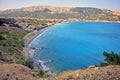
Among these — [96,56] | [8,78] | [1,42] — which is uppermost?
[8,78]

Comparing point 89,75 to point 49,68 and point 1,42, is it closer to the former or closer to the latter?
point 49,68

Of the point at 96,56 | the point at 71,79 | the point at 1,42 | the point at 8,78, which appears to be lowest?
the point at 96,56

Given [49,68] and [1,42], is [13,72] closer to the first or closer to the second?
[49,68]

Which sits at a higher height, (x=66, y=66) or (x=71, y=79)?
(x=71, y=79)

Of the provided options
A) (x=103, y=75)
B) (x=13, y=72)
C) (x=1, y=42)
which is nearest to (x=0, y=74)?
(x=13, y=72)

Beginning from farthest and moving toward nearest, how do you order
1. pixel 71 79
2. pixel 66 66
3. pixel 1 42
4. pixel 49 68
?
pixel 1 42, pixel 66 66, pixel 49 68, pixel 71 79

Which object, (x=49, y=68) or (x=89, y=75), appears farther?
(x=49, y=68)

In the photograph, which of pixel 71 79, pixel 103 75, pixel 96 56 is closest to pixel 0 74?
pixel 71 79

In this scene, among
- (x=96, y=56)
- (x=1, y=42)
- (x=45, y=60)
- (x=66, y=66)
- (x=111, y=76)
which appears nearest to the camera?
(x=111, y=76)

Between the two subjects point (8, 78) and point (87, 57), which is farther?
point (87, 57)
